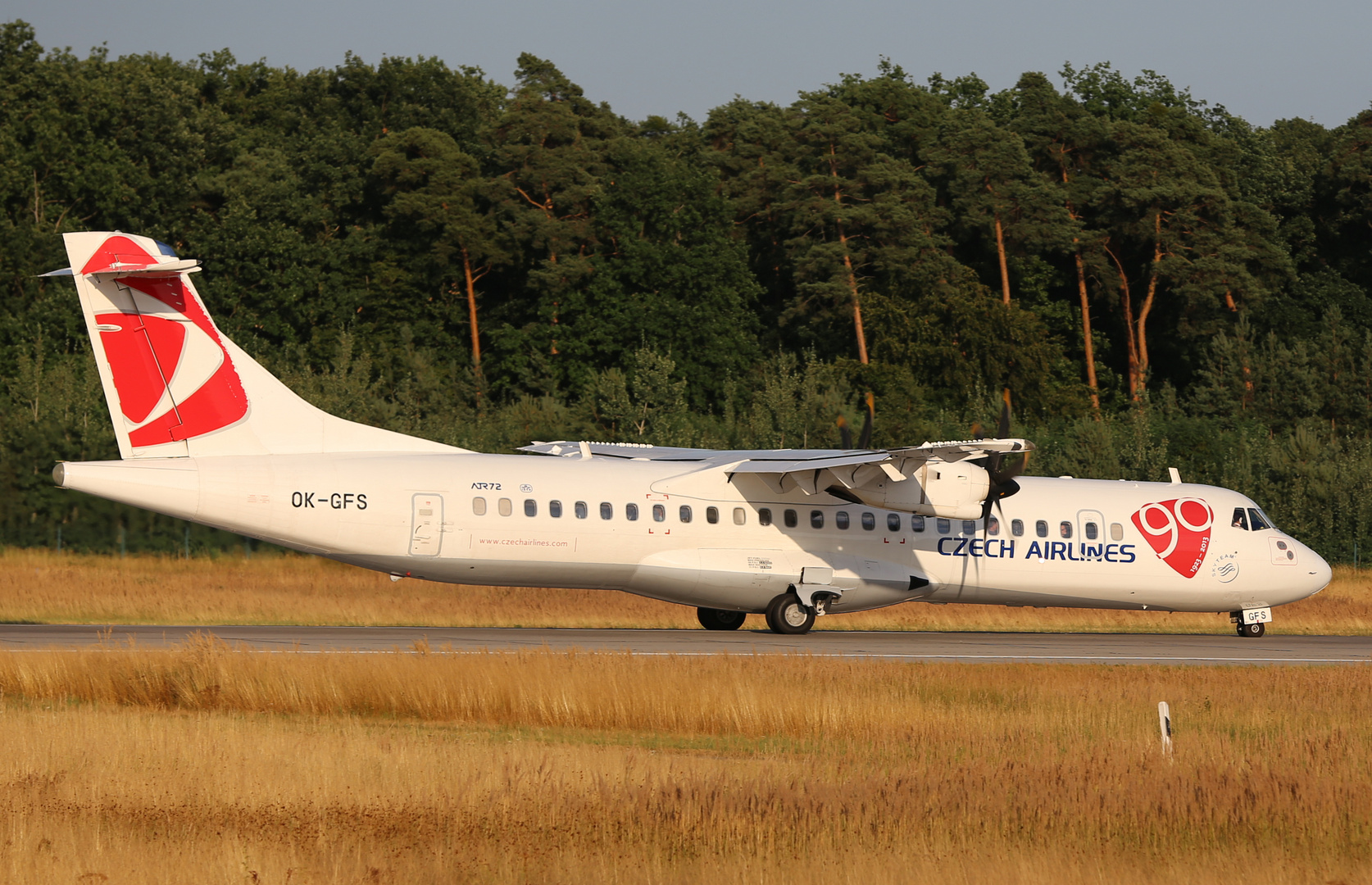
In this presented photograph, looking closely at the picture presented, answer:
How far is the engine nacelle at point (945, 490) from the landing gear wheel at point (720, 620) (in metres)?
4.53

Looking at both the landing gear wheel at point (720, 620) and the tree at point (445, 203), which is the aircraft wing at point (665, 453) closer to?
the landing gear wheel at point (720, 620)

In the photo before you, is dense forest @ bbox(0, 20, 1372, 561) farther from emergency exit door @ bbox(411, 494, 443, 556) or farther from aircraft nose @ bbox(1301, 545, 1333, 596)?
emergency exit door @ bbox(411, 494, 443, 556)

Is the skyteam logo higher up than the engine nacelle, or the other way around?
the engine nacelle

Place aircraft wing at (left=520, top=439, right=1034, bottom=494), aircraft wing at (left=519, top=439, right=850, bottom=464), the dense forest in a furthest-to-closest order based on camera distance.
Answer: the dense forest < aircraft wing at (left=519, top=439, right=850, bottom=464) < aircraft wing at (left=520, top=439, right=1034, bottom=494)

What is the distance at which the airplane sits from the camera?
23.0m

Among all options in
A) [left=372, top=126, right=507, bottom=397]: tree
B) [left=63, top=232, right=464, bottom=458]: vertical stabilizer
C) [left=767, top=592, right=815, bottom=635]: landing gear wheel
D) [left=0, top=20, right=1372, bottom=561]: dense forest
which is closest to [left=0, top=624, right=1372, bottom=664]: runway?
[left=767, top=592, right=815, bottom=635]: landing gear wheel

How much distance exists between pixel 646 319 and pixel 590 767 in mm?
53714

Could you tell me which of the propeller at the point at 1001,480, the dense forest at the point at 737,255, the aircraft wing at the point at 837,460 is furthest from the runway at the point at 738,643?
the dense forest at the point at 737,255

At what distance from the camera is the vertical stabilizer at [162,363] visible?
2280 centimetres

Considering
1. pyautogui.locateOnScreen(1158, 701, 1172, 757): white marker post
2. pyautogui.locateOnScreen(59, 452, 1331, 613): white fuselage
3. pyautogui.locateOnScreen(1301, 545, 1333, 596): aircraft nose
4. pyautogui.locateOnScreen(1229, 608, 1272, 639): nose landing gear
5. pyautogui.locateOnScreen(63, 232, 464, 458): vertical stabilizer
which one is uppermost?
pyautogui.locateOnScreen(63, 232, 464, 458): vertical stabilizer

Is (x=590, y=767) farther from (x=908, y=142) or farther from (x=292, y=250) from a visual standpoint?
(x=908, y=142)

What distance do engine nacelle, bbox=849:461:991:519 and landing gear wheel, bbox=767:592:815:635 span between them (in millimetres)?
2630

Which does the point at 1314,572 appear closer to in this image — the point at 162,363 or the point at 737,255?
the point at 162,363

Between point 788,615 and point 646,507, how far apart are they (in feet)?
11.2
